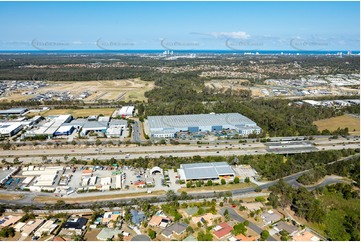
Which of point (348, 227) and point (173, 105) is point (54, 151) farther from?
point (348, 227)

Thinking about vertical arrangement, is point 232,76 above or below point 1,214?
above

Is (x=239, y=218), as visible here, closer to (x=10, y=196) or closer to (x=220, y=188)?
(x=220, y=188)

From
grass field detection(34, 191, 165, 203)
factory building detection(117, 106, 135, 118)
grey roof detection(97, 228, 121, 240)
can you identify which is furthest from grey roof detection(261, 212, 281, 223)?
factory building detection(117, 106, 135, 118)

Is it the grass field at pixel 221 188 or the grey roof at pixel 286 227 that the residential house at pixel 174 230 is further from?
the grey roof at pixel 286 227

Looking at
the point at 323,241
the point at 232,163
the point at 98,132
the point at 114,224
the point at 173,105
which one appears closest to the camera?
the point at 323,241

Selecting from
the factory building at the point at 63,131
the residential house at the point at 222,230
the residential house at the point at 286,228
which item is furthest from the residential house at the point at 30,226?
the factory building at the point at 63,131

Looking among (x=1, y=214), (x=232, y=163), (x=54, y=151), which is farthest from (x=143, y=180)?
(x=54, y=151)
